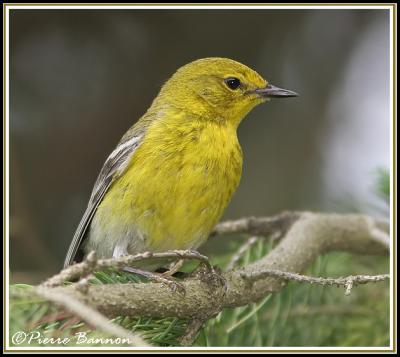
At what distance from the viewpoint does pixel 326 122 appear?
6.69 m

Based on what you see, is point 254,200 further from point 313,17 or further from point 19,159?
point 19,159

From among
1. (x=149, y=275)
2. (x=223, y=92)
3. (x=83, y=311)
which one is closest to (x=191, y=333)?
(x=149, y=275)

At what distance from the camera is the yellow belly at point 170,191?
4.03 metres

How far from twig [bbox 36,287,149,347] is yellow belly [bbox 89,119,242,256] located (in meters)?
1.67

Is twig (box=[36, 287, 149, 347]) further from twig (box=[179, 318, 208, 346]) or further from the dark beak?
the dark beak

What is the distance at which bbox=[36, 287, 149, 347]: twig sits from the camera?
2188 mm

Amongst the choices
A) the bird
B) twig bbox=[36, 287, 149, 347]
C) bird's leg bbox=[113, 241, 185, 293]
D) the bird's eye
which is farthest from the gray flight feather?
twig bbox=[36, 287, 149, 347]

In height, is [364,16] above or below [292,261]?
above

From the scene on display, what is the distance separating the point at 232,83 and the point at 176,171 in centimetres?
103

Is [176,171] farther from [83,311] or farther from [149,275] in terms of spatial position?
[83,311]

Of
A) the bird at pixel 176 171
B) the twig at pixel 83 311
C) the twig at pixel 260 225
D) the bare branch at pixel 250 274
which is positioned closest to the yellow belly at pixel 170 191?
the bird at pixel 176 171

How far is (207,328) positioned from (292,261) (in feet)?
2.35

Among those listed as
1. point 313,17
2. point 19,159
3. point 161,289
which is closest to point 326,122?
point 313,17

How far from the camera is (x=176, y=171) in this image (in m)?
4.05
